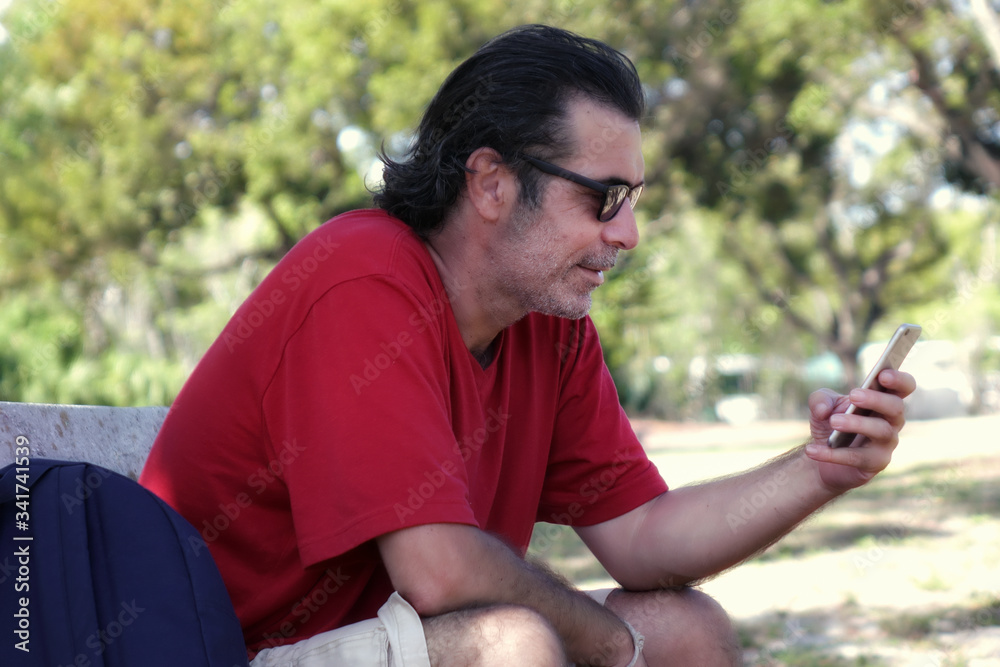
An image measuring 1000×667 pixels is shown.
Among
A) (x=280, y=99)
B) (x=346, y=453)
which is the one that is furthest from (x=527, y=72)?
(x=280, y=99)

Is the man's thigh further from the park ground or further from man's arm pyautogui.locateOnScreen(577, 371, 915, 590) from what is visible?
the park ground

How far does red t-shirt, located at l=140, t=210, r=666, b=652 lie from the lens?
5.44 feet

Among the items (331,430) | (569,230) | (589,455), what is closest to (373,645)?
(331,430)

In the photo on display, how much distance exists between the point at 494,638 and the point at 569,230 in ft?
3.18

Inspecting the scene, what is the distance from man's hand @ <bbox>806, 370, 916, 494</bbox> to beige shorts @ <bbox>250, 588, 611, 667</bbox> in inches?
36.2

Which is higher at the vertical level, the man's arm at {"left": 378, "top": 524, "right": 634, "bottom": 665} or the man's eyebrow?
the man's eyebrow

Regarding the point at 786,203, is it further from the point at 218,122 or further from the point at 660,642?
the point at 660,642

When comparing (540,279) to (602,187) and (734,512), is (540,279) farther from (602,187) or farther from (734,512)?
(734,512)

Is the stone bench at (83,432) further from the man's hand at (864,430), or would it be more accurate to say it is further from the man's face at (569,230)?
the man's hand at (864,430)

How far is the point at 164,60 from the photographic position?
14844mm

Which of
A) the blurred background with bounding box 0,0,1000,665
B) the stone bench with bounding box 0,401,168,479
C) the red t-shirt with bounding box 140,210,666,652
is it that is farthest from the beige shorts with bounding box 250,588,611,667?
the blurred background with bounding box 0,0,1000,665

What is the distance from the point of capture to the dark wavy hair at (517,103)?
86.7 inches

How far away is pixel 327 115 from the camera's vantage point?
47.2 feet

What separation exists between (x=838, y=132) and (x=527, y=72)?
15015 millimetres
